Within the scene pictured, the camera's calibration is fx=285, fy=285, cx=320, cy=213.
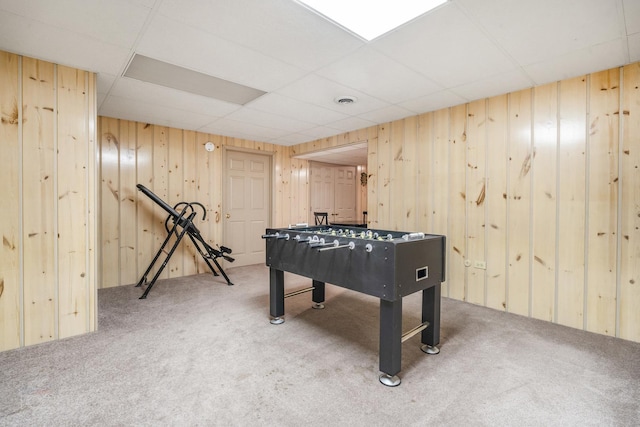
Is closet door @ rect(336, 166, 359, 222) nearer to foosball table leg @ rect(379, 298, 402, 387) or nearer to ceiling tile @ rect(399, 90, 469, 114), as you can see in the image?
ceiling tile @ rect(399, 90, 469, 114)

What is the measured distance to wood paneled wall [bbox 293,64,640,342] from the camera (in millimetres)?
2428

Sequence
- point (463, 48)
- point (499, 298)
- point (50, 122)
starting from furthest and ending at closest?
point (499, 298)
point (50, 122)
point (463, 48)

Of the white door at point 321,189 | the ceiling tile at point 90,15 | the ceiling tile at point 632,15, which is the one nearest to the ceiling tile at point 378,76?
the ceiling tile at point 632,15

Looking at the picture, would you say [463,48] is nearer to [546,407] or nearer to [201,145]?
[546,407]

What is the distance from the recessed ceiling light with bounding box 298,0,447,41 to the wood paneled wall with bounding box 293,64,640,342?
1.91 m

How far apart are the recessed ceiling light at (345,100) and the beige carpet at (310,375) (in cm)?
236

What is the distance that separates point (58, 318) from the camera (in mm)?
2404

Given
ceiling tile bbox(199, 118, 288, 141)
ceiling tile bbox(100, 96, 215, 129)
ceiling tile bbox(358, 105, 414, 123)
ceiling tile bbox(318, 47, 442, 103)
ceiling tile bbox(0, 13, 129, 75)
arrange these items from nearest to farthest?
1. ceiling tile bbox(0, 13, 129, 75)
2. ceiling tile bbox(318, 47, 442, 103)
3. ceiling tile bbox(100, 96, 215, 129)
4. ceiling tile bbox(358, 105, 414, 123)
5. ceiling tile bbox(199, 118, 288, 141)

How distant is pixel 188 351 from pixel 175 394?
20.7 inches

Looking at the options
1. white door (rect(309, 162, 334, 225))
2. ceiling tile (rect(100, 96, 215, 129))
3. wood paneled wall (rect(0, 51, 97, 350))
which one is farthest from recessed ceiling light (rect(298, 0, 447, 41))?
white door (rect(309, 162, 334, 225))

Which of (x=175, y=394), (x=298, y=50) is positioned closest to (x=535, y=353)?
(x=175, y=394)

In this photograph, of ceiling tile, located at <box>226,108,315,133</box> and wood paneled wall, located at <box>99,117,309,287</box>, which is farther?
wood paneled wall, located at <box>99,117,309,287</box>

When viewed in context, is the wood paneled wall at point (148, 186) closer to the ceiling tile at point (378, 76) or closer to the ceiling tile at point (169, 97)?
the ceiling tile at point (169, 97)

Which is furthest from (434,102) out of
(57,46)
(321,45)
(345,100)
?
(57,46)
